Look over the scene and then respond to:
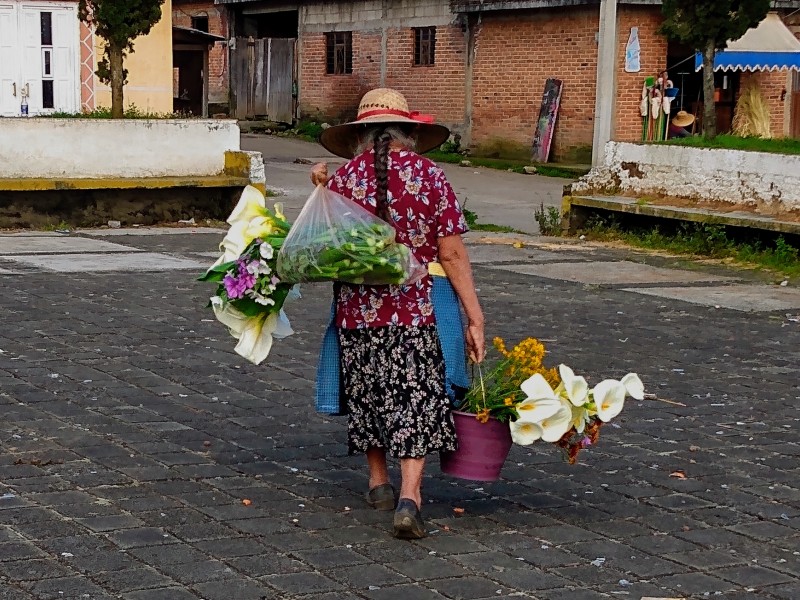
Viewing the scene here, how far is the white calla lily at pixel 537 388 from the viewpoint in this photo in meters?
4.84

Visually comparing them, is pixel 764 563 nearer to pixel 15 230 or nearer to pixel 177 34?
pixel 15 230

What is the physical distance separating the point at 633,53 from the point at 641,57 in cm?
21

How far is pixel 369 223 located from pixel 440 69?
2292 centimetres

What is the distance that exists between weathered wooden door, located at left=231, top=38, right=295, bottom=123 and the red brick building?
37 centimetres

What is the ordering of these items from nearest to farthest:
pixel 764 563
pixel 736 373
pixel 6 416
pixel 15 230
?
pixel 764 563, pixel 6 416, pixel 736 373, pixel 15 230

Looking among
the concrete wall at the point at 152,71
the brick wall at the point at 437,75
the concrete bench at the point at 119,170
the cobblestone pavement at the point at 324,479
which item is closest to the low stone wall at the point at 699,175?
the cobblestone pavement at the point at 324,479

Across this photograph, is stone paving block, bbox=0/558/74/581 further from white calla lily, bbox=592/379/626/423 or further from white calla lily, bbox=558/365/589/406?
white calla lily, bbox=592/379/626/423

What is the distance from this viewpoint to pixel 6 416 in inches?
255

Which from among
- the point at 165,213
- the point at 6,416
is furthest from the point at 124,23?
the point at 6,416

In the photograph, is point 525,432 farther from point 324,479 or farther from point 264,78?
point 264,78

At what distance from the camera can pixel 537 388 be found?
485cm

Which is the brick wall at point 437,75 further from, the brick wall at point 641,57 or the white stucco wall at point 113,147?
the white stucco wall at point 113,147

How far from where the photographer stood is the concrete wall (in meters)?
19.8

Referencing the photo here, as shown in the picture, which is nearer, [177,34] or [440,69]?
[177,34]
